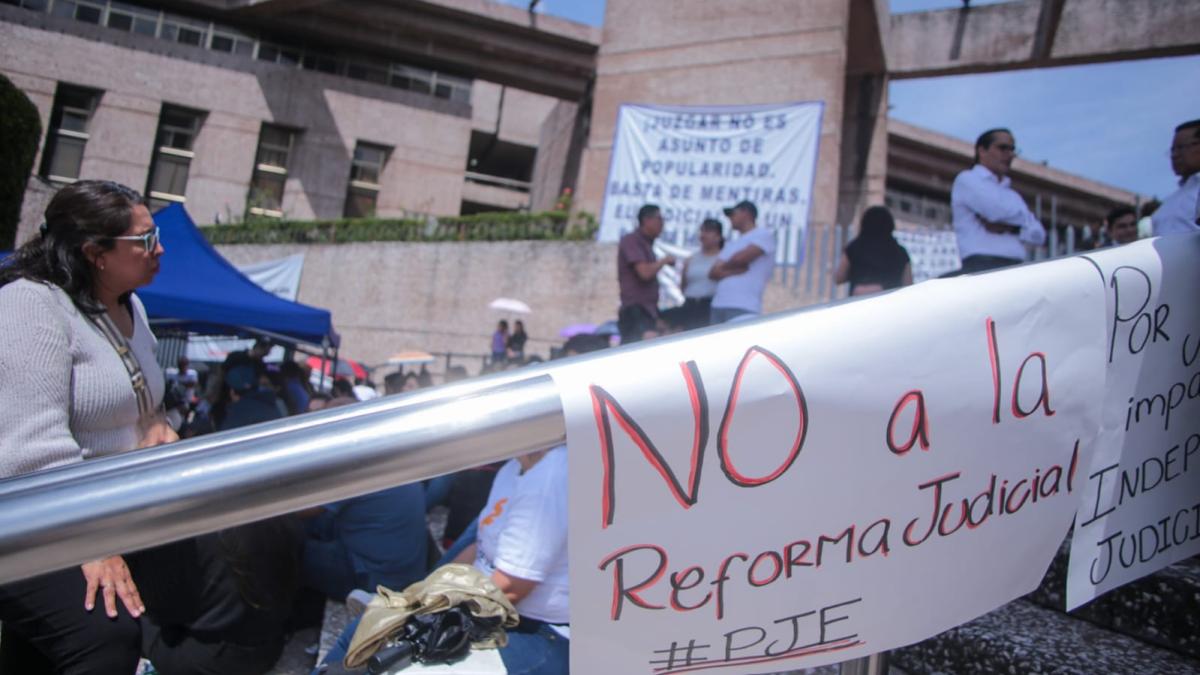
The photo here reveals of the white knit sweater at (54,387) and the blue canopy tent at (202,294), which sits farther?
the blue canopy tent at (202,294)

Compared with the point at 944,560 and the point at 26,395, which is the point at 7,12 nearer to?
the point at 26,395

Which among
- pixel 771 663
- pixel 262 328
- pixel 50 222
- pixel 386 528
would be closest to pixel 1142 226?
pixel 386 528

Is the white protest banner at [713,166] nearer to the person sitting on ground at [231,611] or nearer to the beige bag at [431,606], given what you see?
the person sitting on ground at [231,611]

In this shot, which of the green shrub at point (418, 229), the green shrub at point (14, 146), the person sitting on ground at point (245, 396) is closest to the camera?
the green shrub at point (14, 146)

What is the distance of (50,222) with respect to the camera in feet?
6.53

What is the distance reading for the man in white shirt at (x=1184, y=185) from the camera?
299 cm

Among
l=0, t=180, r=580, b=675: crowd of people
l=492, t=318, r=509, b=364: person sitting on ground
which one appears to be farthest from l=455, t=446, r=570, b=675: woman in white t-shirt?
l=492, t=318, r=509, b=364: person sitting on ground

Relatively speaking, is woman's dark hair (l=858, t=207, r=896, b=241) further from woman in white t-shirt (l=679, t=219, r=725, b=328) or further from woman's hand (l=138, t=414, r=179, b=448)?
woman's hand (l=138, t=414, r=179, b=448)

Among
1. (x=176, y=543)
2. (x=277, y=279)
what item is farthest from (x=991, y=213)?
(x=277, y=279)

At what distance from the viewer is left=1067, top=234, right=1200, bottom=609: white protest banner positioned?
126 cm

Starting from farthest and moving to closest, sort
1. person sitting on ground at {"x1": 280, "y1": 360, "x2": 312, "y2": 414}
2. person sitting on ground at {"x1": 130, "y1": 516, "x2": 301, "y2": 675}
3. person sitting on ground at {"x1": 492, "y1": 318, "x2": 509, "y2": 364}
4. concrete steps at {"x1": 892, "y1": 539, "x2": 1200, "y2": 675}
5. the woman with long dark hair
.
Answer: person sitting on ground at {"x1": 492, "y1": 318, "x2": 509, "y2": 364} < person sitting on ground at {"x1": 280, "y1": 360, "x2": 312, "y2": 414} < the woman with long dark hair < person sitting on ground at {"x1": 130, "y1": 516, "x2": 301, "y2": 675} < concrete steps at {"x1": 892, "y1": 539, "x2": 1200, "y2": 675}

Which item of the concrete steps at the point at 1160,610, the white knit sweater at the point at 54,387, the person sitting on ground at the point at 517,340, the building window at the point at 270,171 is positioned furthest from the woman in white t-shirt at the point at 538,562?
the building window at the point at 270,171

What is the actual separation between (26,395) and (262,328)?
6.68 metres

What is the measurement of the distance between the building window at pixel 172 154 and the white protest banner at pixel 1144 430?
74.0 ft
